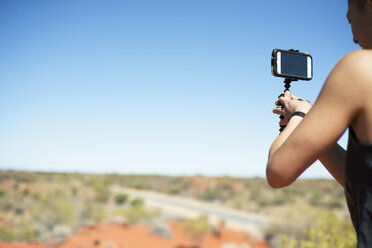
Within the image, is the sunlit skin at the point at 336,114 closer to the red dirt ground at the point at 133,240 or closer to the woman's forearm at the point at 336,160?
the woman's forearm at the point at 336,160

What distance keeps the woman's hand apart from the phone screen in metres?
0.19

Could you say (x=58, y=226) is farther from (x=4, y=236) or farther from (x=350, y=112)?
(x=350, y=112)

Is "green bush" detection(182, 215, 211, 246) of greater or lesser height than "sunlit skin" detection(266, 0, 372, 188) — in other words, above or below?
below

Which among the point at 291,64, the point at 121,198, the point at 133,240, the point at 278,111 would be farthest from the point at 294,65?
the point at 121,198

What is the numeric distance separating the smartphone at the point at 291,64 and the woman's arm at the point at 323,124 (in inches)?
23.4

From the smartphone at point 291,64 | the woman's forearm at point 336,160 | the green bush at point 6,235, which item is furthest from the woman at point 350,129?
the green bush at point 6,235

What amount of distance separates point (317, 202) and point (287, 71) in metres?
25.4

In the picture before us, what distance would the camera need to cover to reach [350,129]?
1061 millimetres

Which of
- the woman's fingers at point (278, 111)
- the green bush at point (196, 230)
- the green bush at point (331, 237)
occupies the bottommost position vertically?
the green bush at point (196, 230)

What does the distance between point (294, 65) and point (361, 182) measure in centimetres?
86

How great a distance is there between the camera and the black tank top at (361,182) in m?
0.99

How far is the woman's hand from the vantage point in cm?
136

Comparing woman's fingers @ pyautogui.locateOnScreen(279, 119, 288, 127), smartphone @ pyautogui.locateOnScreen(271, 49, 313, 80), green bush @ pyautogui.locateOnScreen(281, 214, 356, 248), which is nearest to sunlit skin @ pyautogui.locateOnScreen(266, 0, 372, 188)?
woman's fingers @ pyautogui.locateOnScreen(279, 119, 288, 127)

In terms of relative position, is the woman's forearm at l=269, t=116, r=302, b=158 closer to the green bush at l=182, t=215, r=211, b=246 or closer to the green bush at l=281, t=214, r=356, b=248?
the green bush at l=281, t=214, r=356, b=248
